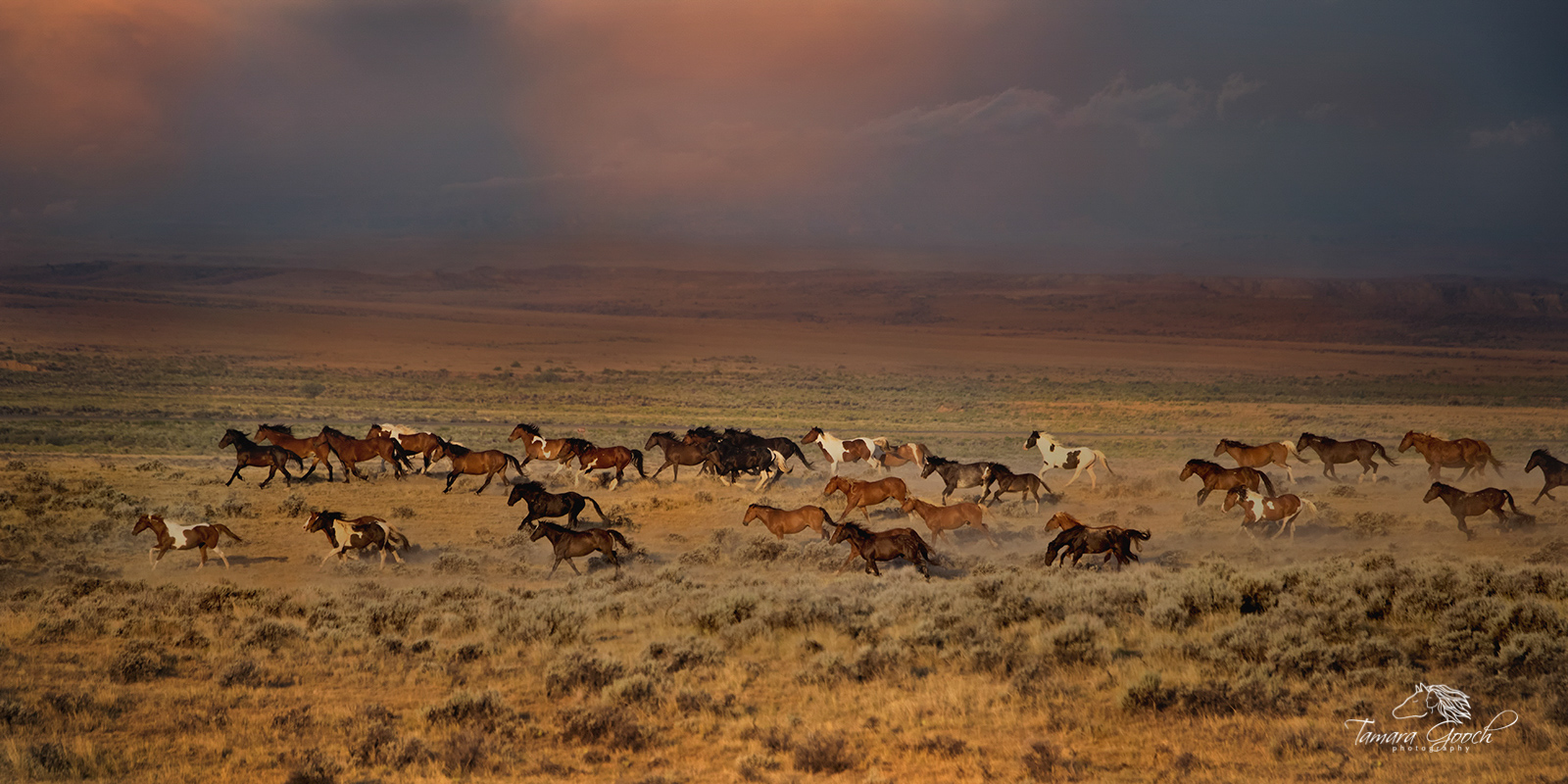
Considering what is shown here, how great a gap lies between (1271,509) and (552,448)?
14769 mm

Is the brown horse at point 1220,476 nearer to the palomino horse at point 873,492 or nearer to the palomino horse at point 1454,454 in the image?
the palomino horse at point 1454,454

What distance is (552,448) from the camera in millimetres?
23219

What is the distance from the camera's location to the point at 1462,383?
66.6 m

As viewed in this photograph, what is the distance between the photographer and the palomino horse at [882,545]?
572 inches

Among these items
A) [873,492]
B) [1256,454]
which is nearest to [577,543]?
[873,492]

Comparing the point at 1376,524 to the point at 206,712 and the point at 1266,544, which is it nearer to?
the point at 1266,544

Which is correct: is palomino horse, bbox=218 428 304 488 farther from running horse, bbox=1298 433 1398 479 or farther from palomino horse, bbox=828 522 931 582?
running horse, bbox=1298 433 1398 479

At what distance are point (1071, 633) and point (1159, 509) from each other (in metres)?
9.46

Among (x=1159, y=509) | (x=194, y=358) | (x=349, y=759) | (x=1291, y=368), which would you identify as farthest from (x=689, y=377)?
(x=349, y=759)

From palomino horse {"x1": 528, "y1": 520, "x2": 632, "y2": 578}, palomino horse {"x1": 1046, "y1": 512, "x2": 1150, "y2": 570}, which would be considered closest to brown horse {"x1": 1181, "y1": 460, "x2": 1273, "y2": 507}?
palomino horse {"x1": 1046, "y1": 512, "x2": 1150, "y2": 570}

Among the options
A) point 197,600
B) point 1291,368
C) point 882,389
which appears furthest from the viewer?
point 1291,368

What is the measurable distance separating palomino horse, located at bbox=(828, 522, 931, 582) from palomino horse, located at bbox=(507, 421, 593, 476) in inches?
345

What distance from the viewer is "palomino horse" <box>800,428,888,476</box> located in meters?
23.2

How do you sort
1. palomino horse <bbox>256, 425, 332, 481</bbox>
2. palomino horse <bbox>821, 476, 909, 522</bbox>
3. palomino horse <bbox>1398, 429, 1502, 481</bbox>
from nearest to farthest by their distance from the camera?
palomino horse <bbox>821, 476, 909, 522</bbox> → palomino horse <bbox>1398, 429, 1502, 481</bbox> → palomino horse <bbox>256, 425, 332, 481</bbox>
